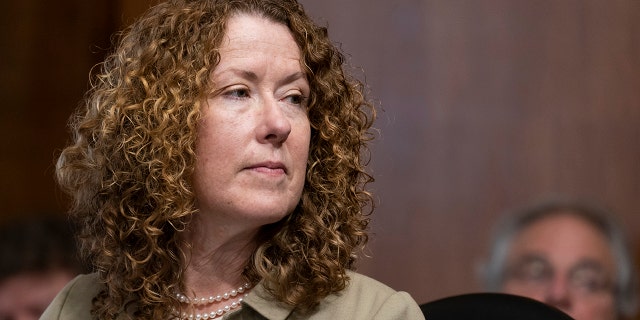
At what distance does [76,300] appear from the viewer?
2.15m

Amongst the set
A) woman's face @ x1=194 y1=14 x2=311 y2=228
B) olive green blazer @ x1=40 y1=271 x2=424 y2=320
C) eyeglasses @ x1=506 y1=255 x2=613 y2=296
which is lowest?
olive green blazer @ x1=40 y1=271 x2=424 y2=320

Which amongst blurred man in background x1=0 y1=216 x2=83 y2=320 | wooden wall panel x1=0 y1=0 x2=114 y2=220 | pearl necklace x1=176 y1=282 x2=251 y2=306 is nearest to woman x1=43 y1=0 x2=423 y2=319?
pearl necklace x1=176 y1=282 x2=251 y2=306

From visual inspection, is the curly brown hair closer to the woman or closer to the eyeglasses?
the woman

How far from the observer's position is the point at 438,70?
334 cm

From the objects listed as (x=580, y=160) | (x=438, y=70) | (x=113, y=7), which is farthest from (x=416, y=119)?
(x=113, y=7)

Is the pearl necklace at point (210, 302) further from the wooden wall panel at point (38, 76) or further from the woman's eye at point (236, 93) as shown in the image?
the wooden wall panel at point (38, 76)

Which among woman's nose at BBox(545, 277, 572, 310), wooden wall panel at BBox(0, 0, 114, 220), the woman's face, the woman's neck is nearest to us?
the woman's face

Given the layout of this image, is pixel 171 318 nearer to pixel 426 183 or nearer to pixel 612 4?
A: pixel 426 183

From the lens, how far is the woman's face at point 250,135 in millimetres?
1909

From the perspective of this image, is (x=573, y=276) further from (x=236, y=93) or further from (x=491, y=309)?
(x=236, y=93)

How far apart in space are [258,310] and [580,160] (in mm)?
1628

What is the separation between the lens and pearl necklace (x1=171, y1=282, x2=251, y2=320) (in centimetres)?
200

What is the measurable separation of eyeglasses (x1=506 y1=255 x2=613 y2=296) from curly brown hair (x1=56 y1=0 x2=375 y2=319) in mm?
1056

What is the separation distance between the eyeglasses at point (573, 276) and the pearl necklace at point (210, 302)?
3.94 ft
